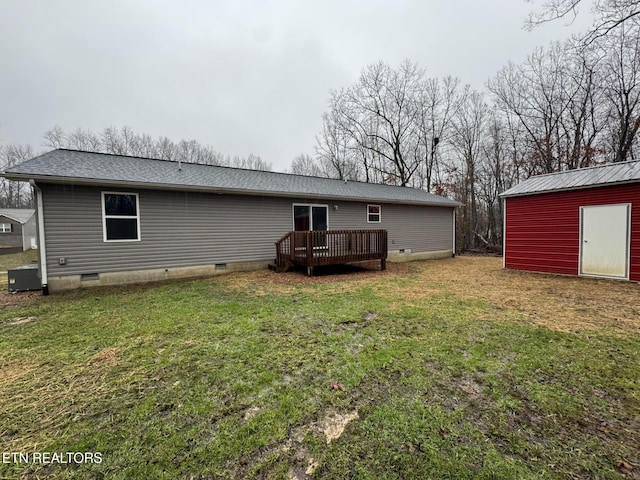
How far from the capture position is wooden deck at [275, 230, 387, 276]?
27.2 ft

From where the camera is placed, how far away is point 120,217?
7.25 metres

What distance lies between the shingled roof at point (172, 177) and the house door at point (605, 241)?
222 inches

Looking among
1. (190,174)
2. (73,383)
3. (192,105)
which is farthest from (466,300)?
(192,105)

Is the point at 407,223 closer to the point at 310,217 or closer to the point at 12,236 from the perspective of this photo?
the point at 310,217

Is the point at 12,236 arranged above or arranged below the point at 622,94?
below

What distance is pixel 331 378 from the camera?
269 centimetres

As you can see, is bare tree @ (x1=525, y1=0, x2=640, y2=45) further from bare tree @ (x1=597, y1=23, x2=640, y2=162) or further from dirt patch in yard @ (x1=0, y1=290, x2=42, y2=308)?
dirt patch in yard @ (x1=0, y1=290, x2=42, y2=308)

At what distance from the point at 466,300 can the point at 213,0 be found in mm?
14395

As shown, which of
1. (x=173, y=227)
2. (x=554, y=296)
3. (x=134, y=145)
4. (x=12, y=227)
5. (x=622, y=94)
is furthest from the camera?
(x=12, y=227)

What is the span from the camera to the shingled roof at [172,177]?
649 centimetres

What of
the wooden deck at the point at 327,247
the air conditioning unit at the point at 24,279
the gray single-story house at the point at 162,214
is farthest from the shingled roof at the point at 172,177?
the air conditioning unit at the point at 24,279

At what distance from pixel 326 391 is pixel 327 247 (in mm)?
6153

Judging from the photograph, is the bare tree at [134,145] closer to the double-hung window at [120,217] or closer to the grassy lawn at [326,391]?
the double-hung window at [120,217]

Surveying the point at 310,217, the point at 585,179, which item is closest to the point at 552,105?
the point at 585,179
